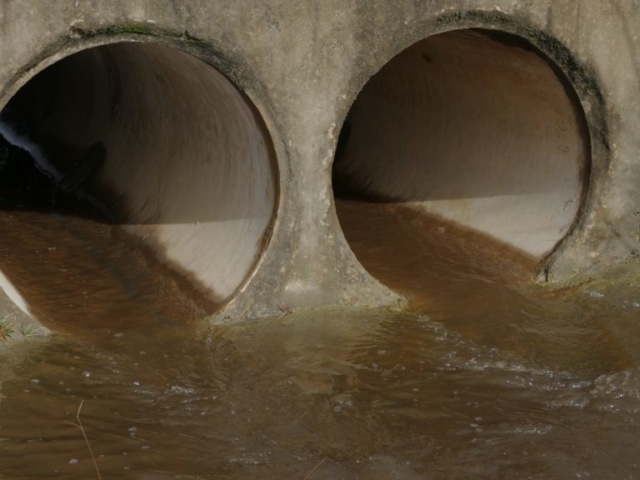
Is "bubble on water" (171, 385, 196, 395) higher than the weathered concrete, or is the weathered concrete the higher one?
the weathered concrete

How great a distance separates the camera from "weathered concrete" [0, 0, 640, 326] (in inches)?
253

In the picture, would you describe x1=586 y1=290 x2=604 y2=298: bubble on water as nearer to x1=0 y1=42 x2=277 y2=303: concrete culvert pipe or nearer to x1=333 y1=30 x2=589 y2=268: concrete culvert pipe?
x1=333 y1=30 x2=589 y2=268: concrete culvert pipe

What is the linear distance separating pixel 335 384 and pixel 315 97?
1806 mm

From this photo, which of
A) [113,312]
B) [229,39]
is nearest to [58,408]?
[113,312]

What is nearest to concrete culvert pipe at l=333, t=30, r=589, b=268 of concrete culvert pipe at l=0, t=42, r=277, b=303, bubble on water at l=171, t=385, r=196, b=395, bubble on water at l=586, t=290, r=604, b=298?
bubble on water at l=586, t=290, r=604, b=298

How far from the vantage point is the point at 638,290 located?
739 centimetres

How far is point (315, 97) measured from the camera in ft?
22.5

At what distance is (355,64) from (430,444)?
256 centimetres

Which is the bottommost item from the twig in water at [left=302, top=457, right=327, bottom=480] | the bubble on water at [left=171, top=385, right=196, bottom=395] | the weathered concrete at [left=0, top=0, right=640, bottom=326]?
the twig in water at [left=302, top=457, right=327, bottom=480]

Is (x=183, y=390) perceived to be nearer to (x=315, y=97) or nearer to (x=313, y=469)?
(x=313, y=469)

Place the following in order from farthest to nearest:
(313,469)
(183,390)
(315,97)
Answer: (315,97), (183,390), (313,469)

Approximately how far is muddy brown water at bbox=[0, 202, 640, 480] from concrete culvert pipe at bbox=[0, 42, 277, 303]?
1.35 feet

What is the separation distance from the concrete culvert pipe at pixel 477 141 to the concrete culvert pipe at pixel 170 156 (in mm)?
1833

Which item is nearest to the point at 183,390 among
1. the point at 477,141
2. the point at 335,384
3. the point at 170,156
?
the point at 335,384
